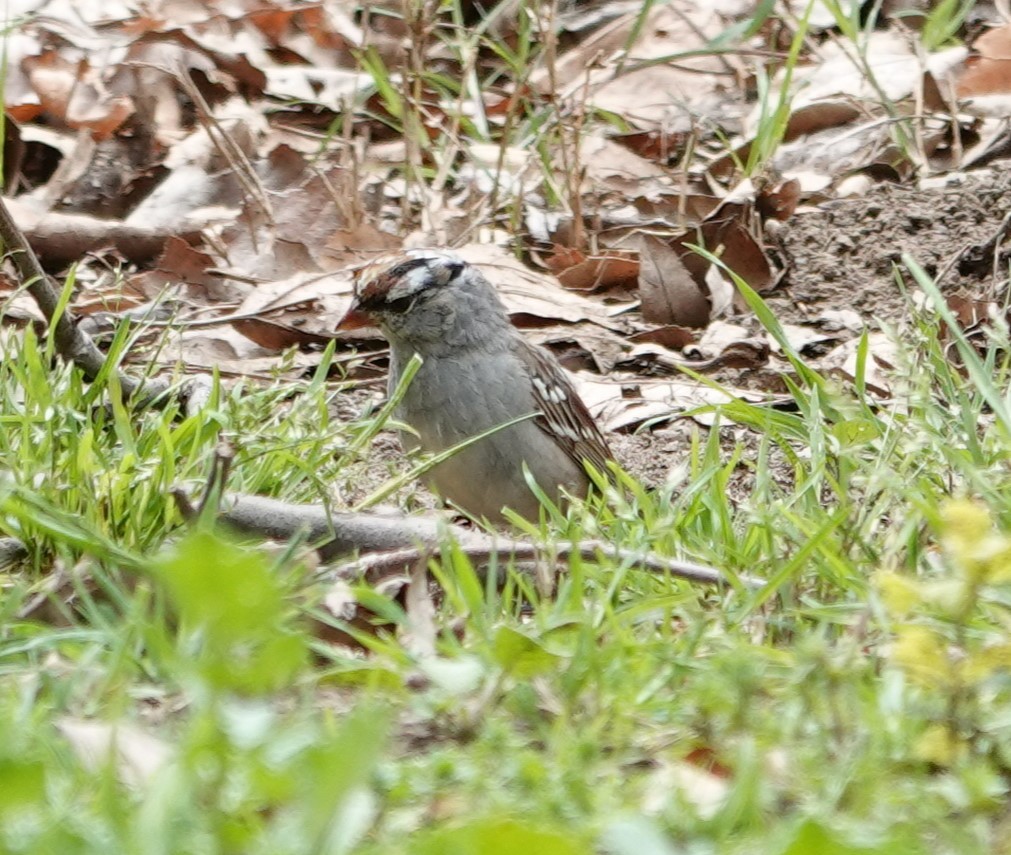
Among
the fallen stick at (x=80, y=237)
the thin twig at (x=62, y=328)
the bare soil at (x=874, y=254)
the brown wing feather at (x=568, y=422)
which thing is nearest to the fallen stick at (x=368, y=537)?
the thin twig at (x=62, y=328)

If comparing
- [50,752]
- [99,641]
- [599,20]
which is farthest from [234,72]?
[50,752]

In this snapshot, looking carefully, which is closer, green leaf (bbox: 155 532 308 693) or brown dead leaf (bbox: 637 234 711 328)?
green leaf (bbox: 155 532 308 693)

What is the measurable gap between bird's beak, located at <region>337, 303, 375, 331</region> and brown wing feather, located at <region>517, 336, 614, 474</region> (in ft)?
1.80

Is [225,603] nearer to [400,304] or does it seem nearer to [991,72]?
[400,304]

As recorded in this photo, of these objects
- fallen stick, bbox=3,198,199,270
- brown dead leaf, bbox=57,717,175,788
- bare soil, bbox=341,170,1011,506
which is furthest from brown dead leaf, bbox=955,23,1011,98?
brown dead leaf, bbox=57,717,175,788

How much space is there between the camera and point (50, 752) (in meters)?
2.27

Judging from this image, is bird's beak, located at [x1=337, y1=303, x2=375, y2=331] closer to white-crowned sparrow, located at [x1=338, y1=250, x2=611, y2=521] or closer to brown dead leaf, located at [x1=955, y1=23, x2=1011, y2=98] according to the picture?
white-crowned sparrow, located at [x1=338, y1=250, x2=611, y2=521]

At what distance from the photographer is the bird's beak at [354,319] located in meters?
5.57

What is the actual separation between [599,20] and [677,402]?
4.24 metres

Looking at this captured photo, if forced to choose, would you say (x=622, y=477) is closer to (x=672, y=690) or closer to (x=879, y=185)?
(x=672, y=690)

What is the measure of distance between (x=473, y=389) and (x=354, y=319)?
45 cm

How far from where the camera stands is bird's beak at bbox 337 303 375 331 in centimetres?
557

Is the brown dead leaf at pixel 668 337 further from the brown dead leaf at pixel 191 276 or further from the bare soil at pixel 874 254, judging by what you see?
the brown dead leaf at pixel 191 276

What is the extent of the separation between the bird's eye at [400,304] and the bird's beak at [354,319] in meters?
0.07
